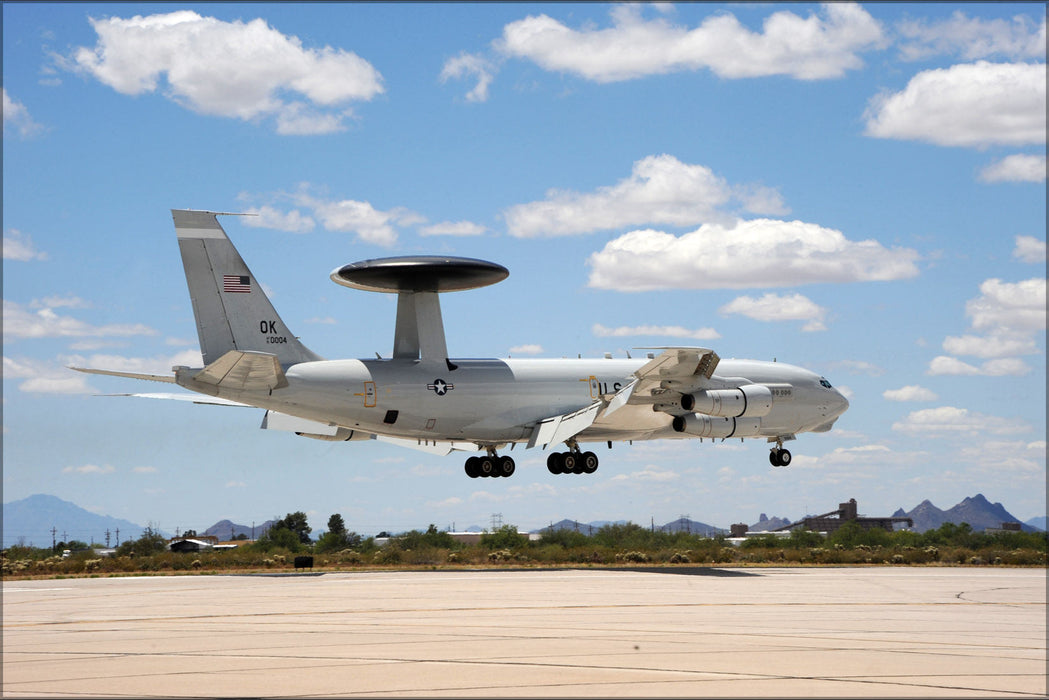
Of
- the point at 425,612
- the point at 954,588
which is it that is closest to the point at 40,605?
the point at 425,612

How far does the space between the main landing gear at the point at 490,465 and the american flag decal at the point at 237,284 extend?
11215mm

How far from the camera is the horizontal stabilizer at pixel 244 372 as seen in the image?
3064 centimetres

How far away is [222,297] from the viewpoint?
3453cm

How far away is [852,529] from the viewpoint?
5319cm

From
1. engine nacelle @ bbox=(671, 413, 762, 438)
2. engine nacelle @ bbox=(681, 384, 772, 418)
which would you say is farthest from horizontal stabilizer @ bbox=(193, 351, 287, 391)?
engine nacelle @ bbox=(671, 413, 762, 438)

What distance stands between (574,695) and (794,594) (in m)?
14.1

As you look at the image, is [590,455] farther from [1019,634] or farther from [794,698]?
[794,698]

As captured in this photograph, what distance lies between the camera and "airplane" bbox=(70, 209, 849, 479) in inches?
1342

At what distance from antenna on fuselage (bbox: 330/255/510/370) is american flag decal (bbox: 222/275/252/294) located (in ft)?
10.2

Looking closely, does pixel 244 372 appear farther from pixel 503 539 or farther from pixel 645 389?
pixel 503 539

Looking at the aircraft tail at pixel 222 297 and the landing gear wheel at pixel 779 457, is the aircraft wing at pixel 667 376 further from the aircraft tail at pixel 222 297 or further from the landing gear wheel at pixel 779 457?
the aircraft tail at pixel 222 297

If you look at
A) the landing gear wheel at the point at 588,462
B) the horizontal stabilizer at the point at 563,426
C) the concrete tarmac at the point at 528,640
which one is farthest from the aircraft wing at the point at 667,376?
the concrete tarmac at the point at 528,640

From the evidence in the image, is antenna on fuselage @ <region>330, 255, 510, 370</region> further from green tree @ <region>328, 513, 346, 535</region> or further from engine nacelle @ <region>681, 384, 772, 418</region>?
green tree @ <region>328, 513, 346, 535</region>

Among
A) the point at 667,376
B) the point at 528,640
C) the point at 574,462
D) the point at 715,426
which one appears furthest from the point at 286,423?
the point at 528,640
